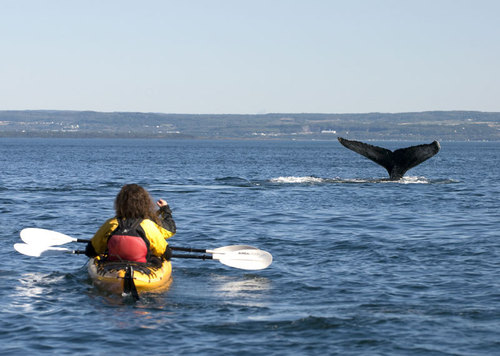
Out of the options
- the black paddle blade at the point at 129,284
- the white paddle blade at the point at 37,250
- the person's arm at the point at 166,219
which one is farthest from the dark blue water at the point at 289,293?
the person's arm at the point at 166,219

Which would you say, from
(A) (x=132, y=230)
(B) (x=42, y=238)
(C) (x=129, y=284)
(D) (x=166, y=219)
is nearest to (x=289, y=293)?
(D) (x=166, y=219)

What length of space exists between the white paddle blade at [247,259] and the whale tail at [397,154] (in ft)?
61.5

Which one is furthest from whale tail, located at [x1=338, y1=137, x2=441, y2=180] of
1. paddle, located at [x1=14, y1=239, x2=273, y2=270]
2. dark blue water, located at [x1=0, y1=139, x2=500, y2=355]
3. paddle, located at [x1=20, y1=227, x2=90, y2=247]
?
paddle, located at [x1=20, y1=227, x2=90, y2=247]

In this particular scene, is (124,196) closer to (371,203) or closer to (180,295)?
(180,295)

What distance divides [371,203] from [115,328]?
2021cm

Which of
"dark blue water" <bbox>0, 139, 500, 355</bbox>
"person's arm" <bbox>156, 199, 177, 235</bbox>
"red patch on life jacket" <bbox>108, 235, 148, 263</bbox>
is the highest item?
"person's arm" <bbox>156, 199, 177, 235</bbox>

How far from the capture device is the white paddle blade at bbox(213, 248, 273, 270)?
1501cm

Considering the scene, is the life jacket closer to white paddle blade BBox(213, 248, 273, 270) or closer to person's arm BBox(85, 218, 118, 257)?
person's arm BBox(85, 218, 118, 257)

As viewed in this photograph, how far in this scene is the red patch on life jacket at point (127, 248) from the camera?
12.9 metres

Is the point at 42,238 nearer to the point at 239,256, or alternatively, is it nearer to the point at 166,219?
the point at 166,219

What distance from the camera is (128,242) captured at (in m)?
12.9

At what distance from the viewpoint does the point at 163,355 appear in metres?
9.78

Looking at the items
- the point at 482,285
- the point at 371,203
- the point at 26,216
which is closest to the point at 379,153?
the point at 371,203

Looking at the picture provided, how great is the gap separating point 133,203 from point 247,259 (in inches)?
119
